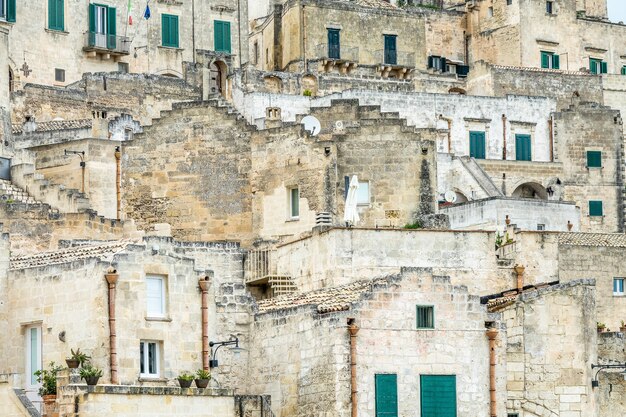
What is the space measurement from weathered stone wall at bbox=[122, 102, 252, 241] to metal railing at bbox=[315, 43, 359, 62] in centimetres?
2279

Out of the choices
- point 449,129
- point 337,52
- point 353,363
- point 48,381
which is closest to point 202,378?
point 353,363

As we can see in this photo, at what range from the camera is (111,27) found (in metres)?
79.3

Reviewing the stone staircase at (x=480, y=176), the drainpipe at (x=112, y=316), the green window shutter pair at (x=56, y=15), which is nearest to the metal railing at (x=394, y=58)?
the stone staircase at (x=480, y=176)

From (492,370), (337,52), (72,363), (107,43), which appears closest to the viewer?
(72,363)

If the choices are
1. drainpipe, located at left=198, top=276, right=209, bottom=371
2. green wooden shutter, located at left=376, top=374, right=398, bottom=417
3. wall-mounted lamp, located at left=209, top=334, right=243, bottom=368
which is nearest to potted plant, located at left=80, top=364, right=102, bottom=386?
drainpipe, located at left=198, top=276, right=209, bottom=371

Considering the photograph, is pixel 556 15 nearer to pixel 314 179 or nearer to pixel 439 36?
pixel 439 36

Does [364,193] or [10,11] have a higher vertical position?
[10,11]

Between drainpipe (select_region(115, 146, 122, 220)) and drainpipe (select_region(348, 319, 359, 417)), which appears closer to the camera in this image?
drainpipe (select_region(348, 319, 359, 417))

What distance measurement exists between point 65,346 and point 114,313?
130 centimetres

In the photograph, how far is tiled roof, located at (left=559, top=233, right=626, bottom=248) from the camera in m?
58.3

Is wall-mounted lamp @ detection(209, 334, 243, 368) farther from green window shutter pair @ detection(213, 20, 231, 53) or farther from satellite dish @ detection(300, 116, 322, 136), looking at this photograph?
green window shutter pair @ detection(213, 20, 231, 53)

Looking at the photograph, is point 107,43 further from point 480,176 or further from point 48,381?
point 48,381

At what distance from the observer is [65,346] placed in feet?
140

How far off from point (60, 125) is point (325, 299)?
23.6 meters
